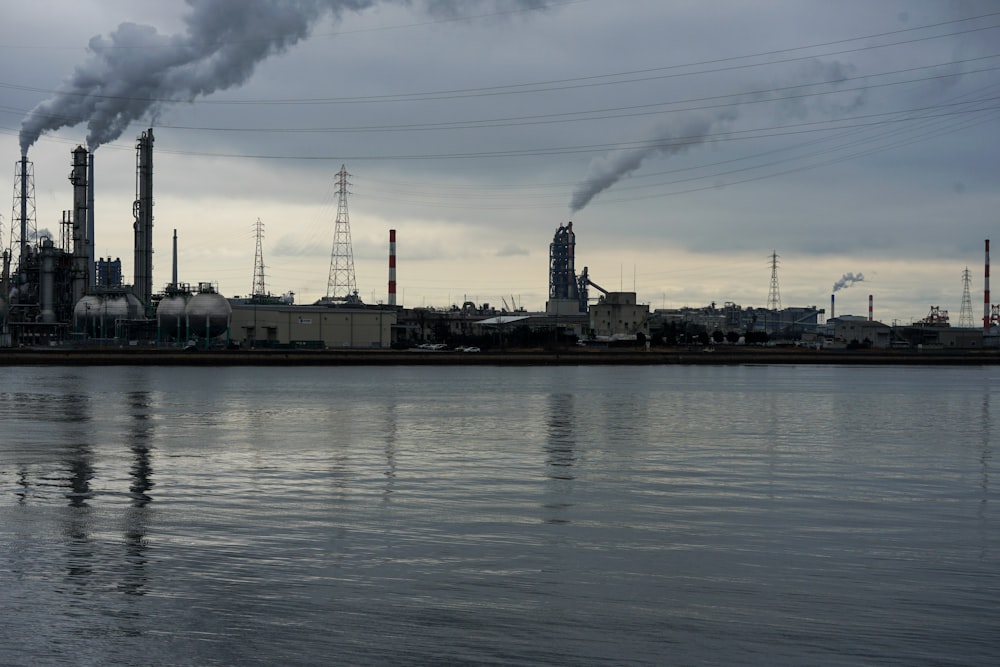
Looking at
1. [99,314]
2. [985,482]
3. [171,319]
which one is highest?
[99,314]

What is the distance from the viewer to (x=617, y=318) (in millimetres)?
147125

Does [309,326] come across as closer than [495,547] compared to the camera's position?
No

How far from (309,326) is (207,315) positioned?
11.8 meters

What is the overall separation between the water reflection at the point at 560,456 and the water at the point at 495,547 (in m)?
0.15

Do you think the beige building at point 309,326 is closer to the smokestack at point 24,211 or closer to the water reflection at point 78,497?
the smokestack at point 24,211

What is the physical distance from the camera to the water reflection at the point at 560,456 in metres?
16.7

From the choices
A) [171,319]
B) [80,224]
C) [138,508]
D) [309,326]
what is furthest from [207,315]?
[138,508]

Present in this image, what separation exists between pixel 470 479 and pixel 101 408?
83.7 feet

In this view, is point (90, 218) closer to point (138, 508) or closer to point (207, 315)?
point (207, 315)

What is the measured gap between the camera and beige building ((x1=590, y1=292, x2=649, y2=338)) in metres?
147

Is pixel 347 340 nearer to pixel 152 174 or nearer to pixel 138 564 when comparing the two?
pixel 152 174

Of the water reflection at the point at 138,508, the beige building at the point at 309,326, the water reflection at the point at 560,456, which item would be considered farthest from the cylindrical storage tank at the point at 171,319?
the water reflection at the point at 138,508

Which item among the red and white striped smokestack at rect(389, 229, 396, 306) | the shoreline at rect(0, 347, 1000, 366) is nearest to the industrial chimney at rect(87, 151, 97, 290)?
the shoreline at rect(0, 347, 1000, 366)

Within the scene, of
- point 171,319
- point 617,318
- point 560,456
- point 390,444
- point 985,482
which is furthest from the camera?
point 617,318
